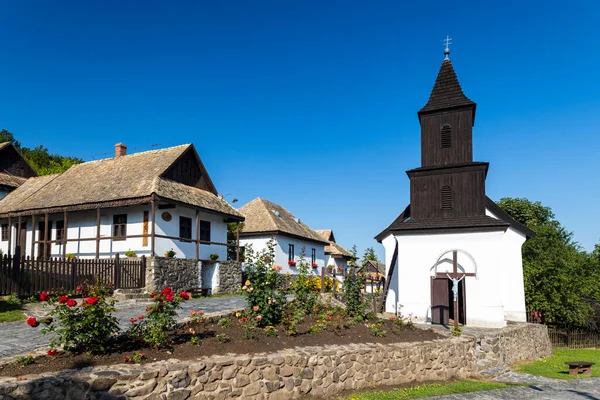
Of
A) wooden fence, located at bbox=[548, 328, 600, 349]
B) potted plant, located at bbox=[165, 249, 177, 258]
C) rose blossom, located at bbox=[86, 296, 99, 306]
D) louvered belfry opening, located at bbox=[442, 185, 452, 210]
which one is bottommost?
wooden fence, located at bbox=[548, 328, 600, 349]

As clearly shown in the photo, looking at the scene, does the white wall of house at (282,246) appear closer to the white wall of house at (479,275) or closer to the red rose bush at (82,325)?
the white wall of house at (479,275)

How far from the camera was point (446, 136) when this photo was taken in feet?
63.7

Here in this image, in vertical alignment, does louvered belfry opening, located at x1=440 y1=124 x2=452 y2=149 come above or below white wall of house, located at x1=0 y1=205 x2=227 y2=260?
above

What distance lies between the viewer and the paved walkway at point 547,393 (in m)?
9.13

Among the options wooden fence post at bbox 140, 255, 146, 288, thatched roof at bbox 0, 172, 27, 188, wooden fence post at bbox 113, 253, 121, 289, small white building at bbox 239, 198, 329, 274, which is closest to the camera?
wooden fence post at bbox 113, 253, 121, 289

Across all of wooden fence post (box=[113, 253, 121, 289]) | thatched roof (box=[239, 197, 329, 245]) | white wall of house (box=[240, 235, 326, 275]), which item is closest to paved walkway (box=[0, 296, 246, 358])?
wooden fence post (box=[113, 253, 121, 289])

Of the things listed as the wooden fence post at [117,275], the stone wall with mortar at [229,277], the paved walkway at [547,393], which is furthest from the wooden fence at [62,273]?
the paved walkway at [547,393]

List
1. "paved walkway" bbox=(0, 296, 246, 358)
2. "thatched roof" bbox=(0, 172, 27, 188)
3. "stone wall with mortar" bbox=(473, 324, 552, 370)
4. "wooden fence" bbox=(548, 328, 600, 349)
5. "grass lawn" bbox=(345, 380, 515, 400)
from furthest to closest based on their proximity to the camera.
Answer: "thatched roof" bbox=(0, 172, 27, 188), "wooden fence" bbox=(548, 328, 600, 349), "stone wall with mortar" bbox=(473, 324, 552, 370), "grass lawn" bbox=(345, 380, 515, 400), "paved walkway" bbox=(0, 296, 246, 358)

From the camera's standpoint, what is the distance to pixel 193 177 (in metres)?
25.0

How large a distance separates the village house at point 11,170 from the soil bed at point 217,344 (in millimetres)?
25270

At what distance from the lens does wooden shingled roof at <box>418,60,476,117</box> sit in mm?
19406

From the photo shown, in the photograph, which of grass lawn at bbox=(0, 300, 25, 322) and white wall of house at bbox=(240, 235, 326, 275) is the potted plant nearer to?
grass lawn at bbox=(0, 300, 25, 322)

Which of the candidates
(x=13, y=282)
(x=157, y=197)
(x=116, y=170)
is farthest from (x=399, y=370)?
(x=116, y=170)

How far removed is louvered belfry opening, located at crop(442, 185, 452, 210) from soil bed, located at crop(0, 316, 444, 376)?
320 inches
